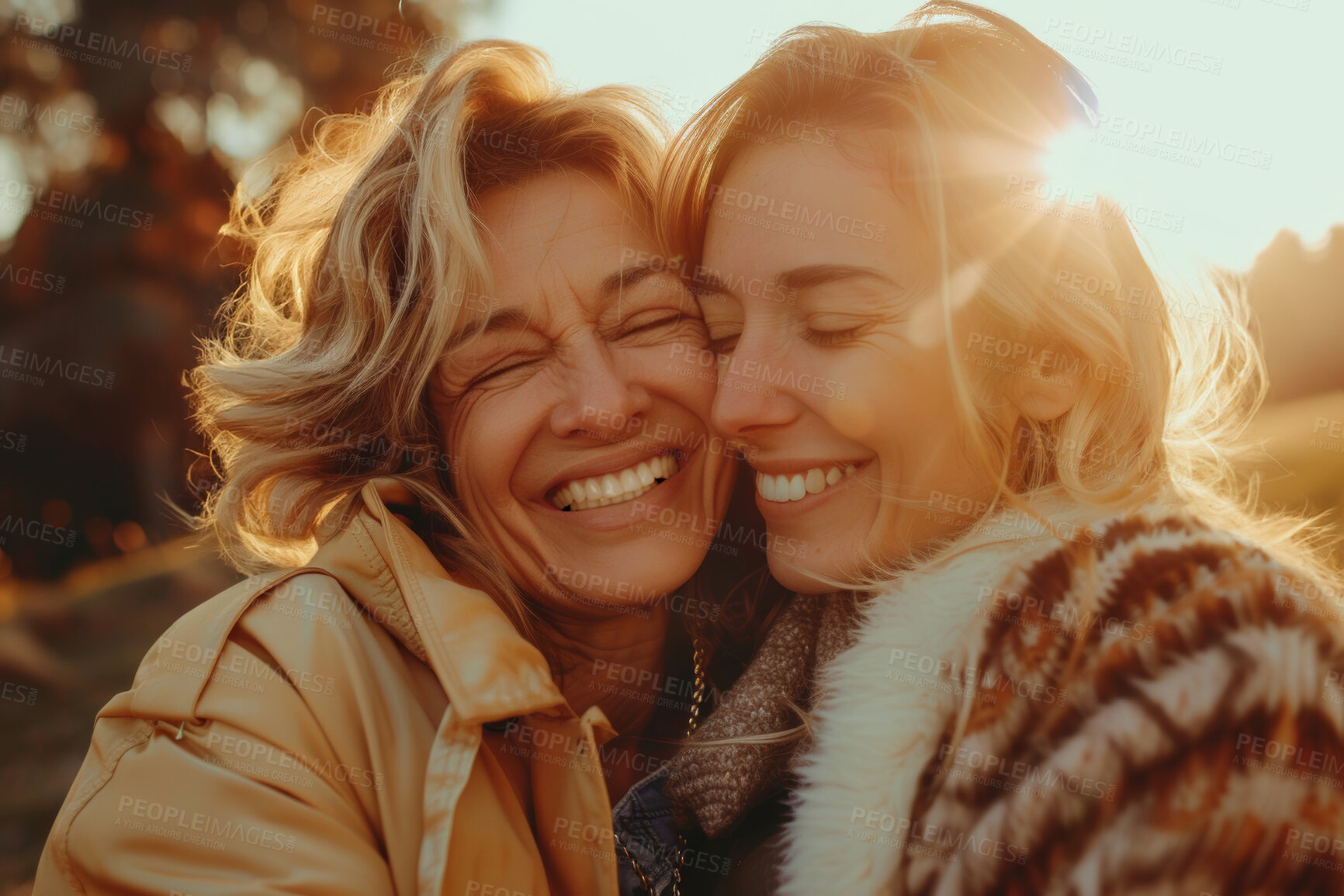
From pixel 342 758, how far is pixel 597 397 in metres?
1.01

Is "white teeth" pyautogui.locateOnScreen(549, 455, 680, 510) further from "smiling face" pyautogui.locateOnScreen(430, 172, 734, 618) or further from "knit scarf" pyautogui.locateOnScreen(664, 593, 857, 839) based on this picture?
"knit scarf" pyautogui.locateOnScreen(664, 593, 857, 839)

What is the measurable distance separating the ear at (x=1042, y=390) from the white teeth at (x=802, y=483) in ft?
1.37

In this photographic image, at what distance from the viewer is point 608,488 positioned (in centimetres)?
237

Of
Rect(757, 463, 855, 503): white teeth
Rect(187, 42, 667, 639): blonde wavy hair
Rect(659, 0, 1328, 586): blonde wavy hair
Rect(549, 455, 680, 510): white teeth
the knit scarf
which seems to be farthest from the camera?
Rect(549, 455, 680, 510): white teeth

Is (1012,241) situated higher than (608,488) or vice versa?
(1012,241)

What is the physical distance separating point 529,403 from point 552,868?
111cm

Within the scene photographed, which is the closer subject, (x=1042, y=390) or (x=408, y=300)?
(x=1042, y=390)

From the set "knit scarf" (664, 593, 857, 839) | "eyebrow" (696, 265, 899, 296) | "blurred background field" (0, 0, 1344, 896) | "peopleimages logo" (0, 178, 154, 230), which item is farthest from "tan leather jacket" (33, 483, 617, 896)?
"peopleimages logo" (0, 178, 154, 230)

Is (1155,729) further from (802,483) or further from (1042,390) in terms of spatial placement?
(802,483)

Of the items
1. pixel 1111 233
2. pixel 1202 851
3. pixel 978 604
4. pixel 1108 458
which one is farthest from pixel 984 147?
pixel 1202 851

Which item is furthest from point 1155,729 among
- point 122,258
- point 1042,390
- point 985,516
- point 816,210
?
point 122,258

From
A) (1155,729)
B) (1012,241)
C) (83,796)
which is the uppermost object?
(1012,241)

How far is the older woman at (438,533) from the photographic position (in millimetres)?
1610

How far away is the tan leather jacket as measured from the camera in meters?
1.53
